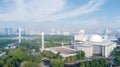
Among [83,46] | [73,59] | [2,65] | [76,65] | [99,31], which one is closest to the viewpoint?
[2,65]

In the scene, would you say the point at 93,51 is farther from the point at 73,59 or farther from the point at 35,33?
the point at 35,33

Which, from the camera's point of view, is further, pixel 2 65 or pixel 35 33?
pixel 35 33

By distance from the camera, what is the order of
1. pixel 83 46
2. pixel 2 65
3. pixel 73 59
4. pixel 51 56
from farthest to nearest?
pixel 83 46 < pixel 51 56 < pixel 73 59 < pixel 2 65

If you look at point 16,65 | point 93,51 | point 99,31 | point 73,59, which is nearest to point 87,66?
point 73,59

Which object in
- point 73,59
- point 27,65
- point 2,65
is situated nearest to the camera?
point 27,65

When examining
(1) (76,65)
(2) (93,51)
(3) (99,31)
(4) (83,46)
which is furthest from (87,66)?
(3) (99,31)

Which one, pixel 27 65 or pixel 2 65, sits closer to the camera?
pixel 27 65

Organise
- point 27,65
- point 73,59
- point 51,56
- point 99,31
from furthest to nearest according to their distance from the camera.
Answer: point 99,31
point 51,56
point 73,59
point 27,65

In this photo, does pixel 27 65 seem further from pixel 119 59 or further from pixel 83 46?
pixel 83 46
